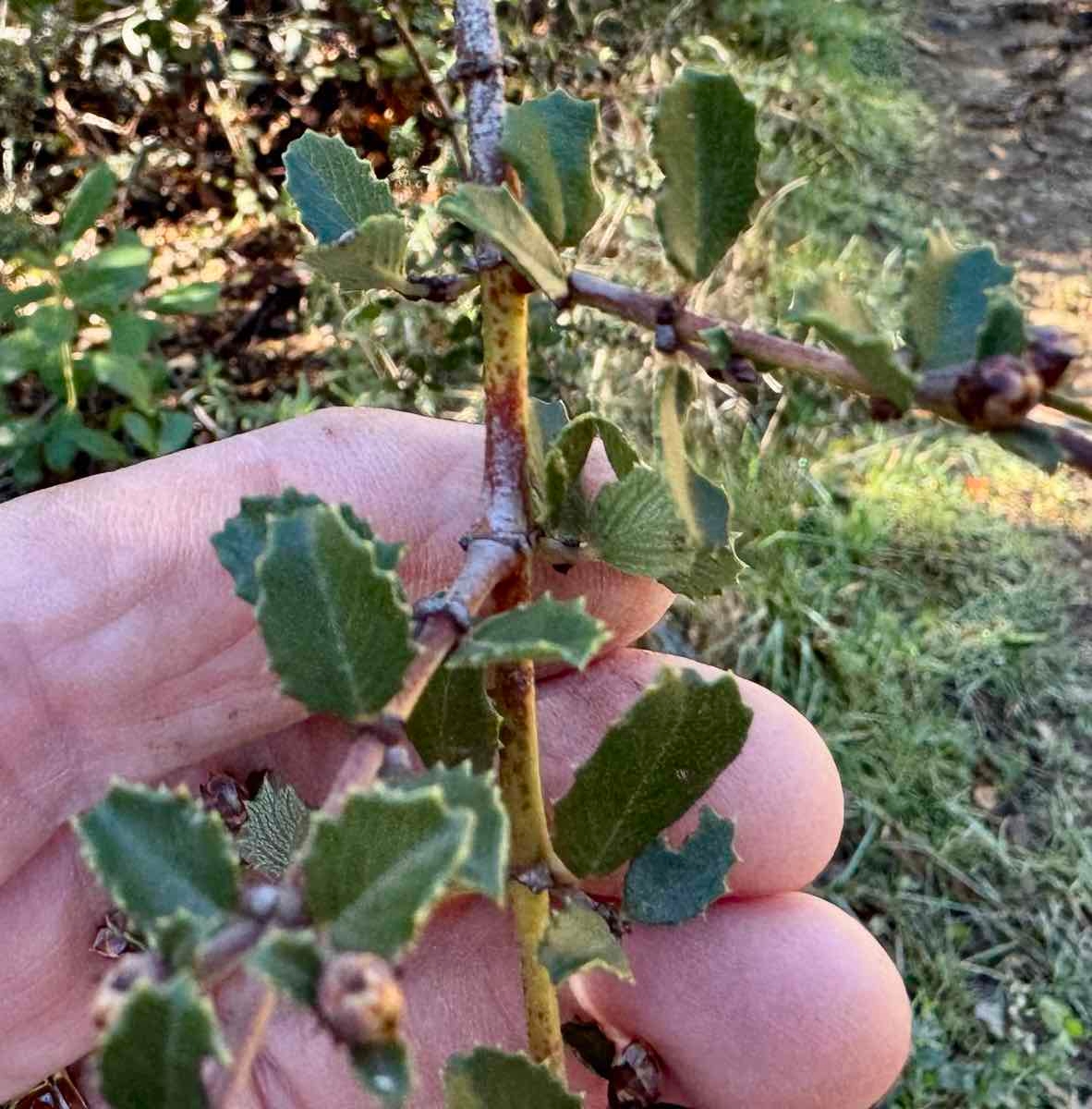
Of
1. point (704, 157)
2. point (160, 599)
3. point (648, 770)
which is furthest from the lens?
point (160, 599)

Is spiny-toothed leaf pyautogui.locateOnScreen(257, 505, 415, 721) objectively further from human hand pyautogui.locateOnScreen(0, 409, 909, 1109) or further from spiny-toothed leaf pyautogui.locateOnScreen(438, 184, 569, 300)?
human hand pyautogui.locateOnScreen(0, 409, 909, 1109)

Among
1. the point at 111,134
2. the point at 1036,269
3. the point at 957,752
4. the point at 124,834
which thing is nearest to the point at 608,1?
the point at 111,134

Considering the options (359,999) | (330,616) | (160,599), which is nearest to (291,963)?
(359,999)

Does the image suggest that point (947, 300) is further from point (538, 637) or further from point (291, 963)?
point (291, 963)

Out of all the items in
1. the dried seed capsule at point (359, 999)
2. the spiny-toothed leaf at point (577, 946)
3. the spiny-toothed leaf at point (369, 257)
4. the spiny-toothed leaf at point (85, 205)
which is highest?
the spiny-toothed leaf at point (369, 257)

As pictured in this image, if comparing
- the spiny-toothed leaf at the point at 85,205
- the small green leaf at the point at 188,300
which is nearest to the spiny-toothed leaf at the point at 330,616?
the spiny-toothed leaf at the point at 85,205

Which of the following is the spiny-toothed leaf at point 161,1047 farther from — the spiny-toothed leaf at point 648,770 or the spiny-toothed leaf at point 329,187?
the spiny-toothed leaf at point 329,187
